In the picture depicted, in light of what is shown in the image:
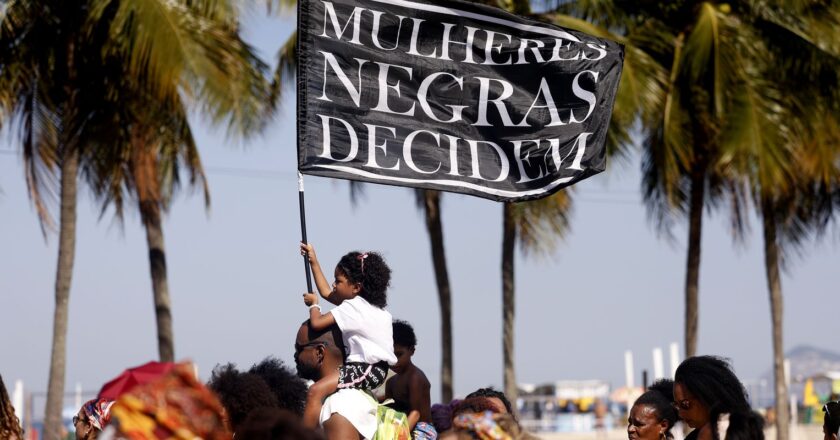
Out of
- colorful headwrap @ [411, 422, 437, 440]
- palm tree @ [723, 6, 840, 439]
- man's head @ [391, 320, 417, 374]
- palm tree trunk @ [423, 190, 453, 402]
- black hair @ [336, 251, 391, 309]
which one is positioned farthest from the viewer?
palm tree trunk @ [423, 190, 453, 402]

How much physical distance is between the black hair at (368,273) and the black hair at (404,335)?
96cm

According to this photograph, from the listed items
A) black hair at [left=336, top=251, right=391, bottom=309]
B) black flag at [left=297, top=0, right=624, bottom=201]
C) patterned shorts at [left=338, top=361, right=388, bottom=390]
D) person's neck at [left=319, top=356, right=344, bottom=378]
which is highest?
black flag at [left=297, top=0, right=624, bottom=201]

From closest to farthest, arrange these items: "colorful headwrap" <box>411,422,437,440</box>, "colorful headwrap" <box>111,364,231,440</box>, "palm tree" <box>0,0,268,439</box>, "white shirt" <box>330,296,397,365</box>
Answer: "colorful headwrap" <box>111,364,231,440</box>, "white shirt" <box>330,296,397,365</box>, "colorful headwrap" <box>411,422,437,440</box>, "palm tree" <box>0,0,268,439</box>

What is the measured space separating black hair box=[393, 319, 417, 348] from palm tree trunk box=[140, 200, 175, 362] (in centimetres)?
948

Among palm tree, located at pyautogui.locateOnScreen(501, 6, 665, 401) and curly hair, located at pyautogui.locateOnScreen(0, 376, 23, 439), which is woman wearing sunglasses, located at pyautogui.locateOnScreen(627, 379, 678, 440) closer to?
curly hair, located at pyautogui.locateOnScreen(0, 376, 23, 439)

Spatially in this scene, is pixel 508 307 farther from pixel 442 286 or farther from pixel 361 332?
pixel 361 332

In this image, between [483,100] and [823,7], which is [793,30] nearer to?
[823,7]

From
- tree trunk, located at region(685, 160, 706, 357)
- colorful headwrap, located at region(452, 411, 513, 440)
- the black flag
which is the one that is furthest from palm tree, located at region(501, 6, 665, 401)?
colorful headwrap, located at region(452, 411, 513, 440)

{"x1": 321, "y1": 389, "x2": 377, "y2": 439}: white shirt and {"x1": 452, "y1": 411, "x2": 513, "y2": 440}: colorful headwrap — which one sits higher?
{"x1": 452, "y1": 411, "x2": 513, "y2": 440}: colorful headwrap

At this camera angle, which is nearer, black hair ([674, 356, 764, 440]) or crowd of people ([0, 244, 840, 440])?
crowd of people ([0, 244, 840, 440])

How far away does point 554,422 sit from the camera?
3391cm

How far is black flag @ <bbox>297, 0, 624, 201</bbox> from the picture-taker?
7.89m

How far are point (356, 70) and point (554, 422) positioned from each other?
26770 millimetres

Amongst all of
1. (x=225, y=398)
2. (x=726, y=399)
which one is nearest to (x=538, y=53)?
(x=726, y=399)
